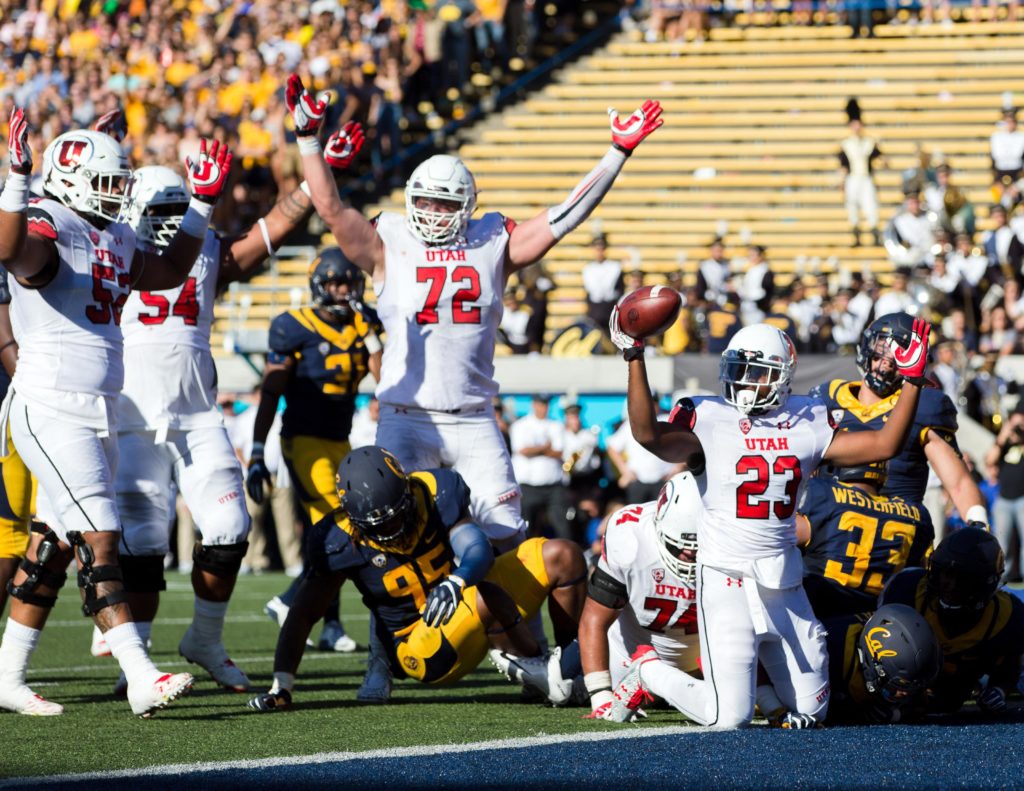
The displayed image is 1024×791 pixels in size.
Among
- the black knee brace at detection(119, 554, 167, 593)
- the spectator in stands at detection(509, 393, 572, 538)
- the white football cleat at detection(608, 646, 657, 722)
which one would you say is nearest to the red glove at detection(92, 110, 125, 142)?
the black knee brace at detection(119, 554, 167, 593)

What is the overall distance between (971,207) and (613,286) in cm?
364

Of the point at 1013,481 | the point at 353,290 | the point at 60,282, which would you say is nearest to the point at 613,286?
the point at 1013,481

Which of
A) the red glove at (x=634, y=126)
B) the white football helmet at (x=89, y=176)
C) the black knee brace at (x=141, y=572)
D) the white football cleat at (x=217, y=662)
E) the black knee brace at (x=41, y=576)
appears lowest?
the white football cleat at (x=217, y=662)

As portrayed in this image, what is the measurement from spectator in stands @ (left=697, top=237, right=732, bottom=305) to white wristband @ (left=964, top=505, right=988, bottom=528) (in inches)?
373

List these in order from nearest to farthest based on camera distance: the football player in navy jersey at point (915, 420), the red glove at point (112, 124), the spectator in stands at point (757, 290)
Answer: the football player in navy jersey at point (915, 420)
the red glove at point (112, 124)
the spectator in stands at point (757, 290)

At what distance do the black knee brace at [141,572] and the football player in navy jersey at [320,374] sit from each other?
5.06 ft

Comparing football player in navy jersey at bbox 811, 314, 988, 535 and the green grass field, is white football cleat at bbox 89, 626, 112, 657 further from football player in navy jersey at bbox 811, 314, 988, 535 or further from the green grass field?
football player in navy jersey at bbox 811, 314, 988, 535

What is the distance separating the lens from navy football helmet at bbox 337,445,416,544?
5.78 metres

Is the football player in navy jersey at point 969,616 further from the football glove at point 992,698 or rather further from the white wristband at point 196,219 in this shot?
the white wristband at point 196,219

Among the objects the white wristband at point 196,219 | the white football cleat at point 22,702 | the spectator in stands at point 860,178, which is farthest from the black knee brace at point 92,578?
the spectator in stands at point 860,178

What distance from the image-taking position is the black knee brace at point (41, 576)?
20.1ft

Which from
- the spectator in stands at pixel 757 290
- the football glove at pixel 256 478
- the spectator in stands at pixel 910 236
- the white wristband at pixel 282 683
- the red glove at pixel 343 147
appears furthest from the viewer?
the spectator in stands at pixel 910 236

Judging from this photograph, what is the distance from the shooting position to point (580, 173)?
20.2m

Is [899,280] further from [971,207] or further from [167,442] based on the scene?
[167,442]
